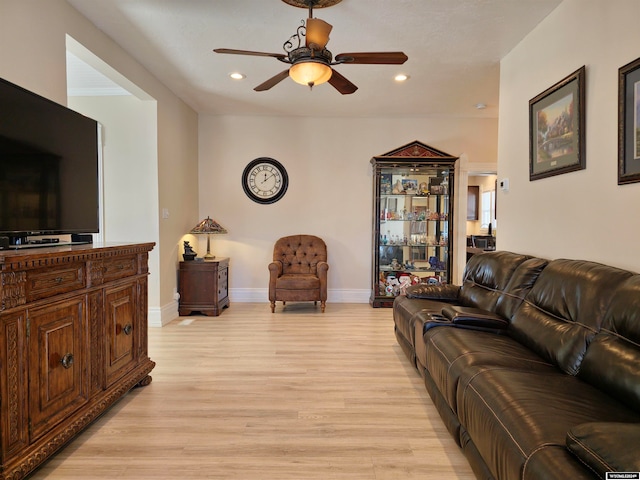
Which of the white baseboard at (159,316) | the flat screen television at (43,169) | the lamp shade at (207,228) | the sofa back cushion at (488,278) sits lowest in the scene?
the white baseboard at (159,316)

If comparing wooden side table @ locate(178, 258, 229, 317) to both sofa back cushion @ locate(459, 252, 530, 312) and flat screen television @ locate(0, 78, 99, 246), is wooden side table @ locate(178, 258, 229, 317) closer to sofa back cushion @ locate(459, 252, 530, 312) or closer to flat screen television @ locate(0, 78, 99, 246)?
flat screen television @ locate(0, 78, 99, 246)

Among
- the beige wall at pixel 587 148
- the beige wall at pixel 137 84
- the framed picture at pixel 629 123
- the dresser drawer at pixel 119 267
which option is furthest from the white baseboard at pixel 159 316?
the framed picture at pixel 629 123

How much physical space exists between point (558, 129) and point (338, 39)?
6.02ft

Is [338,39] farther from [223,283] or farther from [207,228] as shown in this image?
[223,283]

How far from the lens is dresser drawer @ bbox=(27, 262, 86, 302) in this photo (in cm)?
163

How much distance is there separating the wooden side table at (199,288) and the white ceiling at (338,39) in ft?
6.98

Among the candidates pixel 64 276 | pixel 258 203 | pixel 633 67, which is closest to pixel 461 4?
pixel 633 67

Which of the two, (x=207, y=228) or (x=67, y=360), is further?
(x=207, y=228)

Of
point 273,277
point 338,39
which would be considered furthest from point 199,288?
point 338,39

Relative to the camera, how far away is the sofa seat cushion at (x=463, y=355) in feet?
5.80

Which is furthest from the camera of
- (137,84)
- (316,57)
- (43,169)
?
(137,84)

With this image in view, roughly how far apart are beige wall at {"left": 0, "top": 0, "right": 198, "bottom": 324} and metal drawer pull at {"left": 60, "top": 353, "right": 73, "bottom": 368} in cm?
156

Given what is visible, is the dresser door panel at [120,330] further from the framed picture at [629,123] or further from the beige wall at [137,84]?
the framed picture at [629,123]

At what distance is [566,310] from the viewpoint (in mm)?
1932
